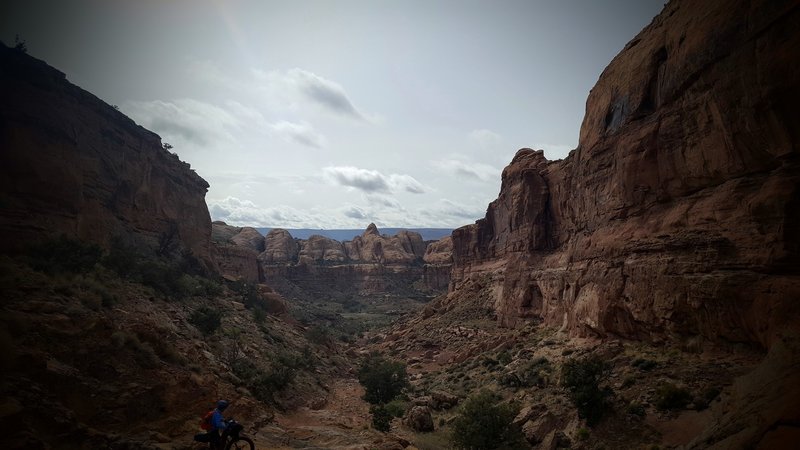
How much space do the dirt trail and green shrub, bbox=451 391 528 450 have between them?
3.61 meters

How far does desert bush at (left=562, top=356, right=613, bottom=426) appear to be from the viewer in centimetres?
1477

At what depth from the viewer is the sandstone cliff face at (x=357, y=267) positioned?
10012 centimetres

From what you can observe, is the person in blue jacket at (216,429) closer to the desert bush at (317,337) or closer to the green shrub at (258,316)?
the green shrub at (258,316)

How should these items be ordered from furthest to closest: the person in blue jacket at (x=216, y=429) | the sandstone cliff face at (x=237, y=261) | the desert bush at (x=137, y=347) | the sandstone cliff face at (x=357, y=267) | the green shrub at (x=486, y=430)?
the sandstone cliff face at (x=357, y=267), the sandstone cliff face at (x=237, y=261), the green shrub at (x=486, y=430), the desert bush at (x=137, y=347), the person in blue jacket at (x=216, y=429)

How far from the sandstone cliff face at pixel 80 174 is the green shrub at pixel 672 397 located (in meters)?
30.5

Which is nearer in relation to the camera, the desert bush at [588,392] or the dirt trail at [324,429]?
the dirt trail at [324,429]

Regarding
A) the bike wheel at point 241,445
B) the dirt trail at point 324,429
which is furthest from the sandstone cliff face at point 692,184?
the bike wheel at point 241,445

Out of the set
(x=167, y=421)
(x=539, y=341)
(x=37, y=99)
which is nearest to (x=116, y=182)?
(x=37, y=99)

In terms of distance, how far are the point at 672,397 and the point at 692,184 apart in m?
10.2

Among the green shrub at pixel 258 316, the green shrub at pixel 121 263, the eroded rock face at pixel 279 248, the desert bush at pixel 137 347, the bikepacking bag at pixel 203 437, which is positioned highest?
the eroded rock face at pixel 279 248

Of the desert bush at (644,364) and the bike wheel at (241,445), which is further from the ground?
the desert bush at (644,364)

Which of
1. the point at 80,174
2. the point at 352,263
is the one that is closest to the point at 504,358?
the point at 80,174

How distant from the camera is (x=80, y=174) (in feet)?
91.7

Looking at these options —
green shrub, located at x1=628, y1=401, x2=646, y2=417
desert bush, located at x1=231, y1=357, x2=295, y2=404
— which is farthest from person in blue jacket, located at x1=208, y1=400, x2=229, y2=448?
green shrub, located at x1=628, y1=401, x2=646, y2=417
